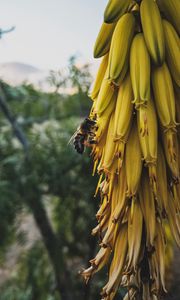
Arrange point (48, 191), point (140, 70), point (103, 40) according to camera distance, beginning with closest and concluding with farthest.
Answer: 1. point (140, 70)
2. point (103, 40)
3. point (48, 191)

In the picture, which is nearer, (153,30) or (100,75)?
(153,30)

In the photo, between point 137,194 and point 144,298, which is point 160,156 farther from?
point 144,298

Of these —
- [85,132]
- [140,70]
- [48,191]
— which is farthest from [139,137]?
[48,191]

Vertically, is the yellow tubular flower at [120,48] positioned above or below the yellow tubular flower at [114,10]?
below

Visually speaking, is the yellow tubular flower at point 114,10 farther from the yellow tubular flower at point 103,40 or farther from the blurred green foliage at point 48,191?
the blurred green foliage at point 48,191

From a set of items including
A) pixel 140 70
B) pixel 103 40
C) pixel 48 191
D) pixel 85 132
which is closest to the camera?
pixel 140 70

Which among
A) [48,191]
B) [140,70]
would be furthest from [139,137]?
[48,191]

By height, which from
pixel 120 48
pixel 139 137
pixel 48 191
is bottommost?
pixel 48 191

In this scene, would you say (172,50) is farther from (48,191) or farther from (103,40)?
(48,191)

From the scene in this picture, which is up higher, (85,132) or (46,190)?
(85,132)

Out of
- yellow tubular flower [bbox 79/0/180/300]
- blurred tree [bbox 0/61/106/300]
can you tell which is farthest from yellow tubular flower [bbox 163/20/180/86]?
blurred tree [bbox 0/61/106/300]

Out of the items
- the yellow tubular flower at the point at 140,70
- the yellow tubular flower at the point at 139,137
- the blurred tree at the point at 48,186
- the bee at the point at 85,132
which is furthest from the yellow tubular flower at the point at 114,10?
the blurred tree at the point at 48,186
